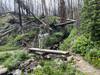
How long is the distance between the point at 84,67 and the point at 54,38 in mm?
8680

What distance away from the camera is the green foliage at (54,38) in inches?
726

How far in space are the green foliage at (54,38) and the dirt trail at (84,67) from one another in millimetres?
6797

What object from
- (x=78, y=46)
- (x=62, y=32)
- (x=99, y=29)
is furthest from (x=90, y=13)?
(x=62, y=32)

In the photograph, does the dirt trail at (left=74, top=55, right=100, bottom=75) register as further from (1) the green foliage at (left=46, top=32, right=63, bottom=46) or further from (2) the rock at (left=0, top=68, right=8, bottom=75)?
(1) the green foliage at (left=46, top=32, right=63, bottom=46)

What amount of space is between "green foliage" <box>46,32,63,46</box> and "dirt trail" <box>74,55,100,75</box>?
680 cm

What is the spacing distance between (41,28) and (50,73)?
1322 centimetres

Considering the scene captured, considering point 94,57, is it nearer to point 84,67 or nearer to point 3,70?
point 84,67

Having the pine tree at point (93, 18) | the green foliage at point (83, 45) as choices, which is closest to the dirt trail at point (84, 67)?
the green foliage at point (83, 45)

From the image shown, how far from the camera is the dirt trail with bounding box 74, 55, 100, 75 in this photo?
9502 mm

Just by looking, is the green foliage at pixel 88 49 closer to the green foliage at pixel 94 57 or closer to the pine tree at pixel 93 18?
the green foliage at pixel 94 57

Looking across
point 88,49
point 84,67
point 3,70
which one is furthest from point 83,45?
point 3,70

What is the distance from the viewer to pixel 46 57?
13211 mm

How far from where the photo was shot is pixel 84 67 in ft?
33.6

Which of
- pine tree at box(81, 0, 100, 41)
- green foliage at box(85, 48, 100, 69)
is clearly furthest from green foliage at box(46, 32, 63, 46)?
green foliage at box(85, 48, 100, 69)
